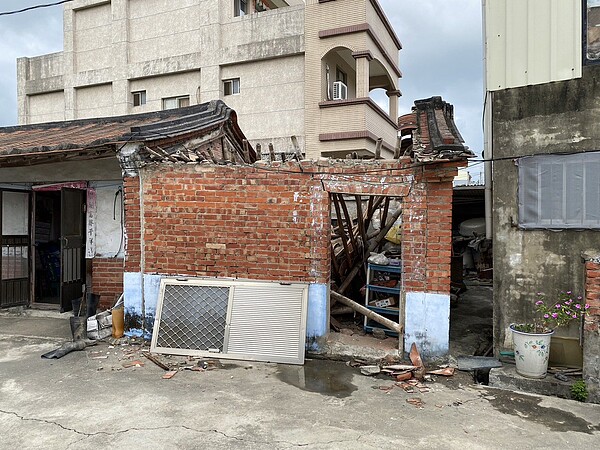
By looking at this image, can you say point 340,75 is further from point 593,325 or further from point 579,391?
point 579,391

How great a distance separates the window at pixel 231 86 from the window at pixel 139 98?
377cm

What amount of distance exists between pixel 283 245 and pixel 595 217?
3.82m

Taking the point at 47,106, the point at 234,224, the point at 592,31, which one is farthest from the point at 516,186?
the point at 47,106

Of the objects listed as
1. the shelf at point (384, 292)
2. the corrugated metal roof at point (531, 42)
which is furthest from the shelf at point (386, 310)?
the corrugated metal roof at point (531, 42)

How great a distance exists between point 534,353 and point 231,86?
13.5 m

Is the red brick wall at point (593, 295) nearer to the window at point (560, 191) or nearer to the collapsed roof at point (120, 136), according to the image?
the window at point (560, 191)

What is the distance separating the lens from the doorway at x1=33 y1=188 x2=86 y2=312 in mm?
7371

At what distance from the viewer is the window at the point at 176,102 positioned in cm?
1615

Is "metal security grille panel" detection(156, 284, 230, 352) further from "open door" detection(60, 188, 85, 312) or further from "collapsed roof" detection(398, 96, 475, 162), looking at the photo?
"collapsed roof" detection(398, 96, 475, 162)

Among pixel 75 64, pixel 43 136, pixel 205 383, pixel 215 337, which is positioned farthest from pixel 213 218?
pixel 75 64

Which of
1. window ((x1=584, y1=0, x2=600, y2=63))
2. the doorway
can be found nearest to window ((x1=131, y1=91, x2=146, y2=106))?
the doorway

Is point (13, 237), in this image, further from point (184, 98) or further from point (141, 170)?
point (184, 98)

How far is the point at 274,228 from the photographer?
584cm

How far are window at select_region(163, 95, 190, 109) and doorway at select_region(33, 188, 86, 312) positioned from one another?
8176mm
